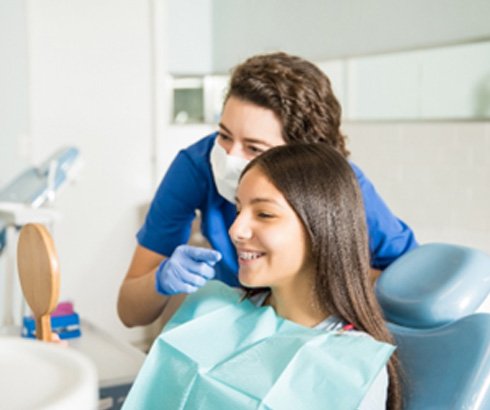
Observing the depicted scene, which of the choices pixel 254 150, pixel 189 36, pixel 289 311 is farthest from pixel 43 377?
pixel 189 36

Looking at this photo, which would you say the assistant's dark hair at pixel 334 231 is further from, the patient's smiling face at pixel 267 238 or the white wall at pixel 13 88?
the white wall at pixel 13 88

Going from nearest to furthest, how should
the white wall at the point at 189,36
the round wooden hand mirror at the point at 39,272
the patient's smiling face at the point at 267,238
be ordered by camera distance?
the round wooden hand mirror at the point at 39,272 → the patient's smiling face at the point at 267,238 → the white wall at the point at 189,36

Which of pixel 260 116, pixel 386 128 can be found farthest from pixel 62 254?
pixel 260 116

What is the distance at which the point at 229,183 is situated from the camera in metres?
1.47

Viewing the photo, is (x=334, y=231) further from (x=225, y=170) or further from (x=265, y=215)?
(x=225, y=170)

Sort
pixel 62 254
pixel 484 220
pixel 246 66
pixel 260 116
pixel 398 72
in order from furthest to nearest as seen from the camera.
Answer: pixel 62 254
pixel 398 72
pixel 484 220
pixel 246 66
pixel 260 116

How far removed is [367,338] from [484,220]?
1359 millimetres

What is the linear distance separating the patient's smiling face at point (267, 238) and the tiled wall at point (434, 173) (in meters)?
1.32

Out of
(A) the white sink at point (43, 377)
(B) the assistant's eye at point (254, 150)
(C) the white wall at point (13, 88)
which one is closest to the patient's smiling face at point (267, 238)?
(B) the assistant's eye at point (254, 150)

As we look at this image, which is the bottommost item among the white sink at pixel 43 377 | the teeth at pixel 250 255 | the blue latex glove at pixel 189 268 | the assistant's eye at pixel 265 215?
the blue latex glove at pixel 189 268

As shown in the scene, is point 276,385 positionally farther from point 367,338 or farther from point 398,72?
point 398,72

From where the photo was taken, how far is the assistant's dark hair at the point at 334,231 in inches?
47.5

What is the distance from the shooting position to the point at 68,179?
2135 millimetres

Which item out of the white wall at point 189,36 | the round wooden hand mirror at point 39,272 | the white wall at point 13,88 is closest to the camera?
the round wooden hand mirror at point 39,272
